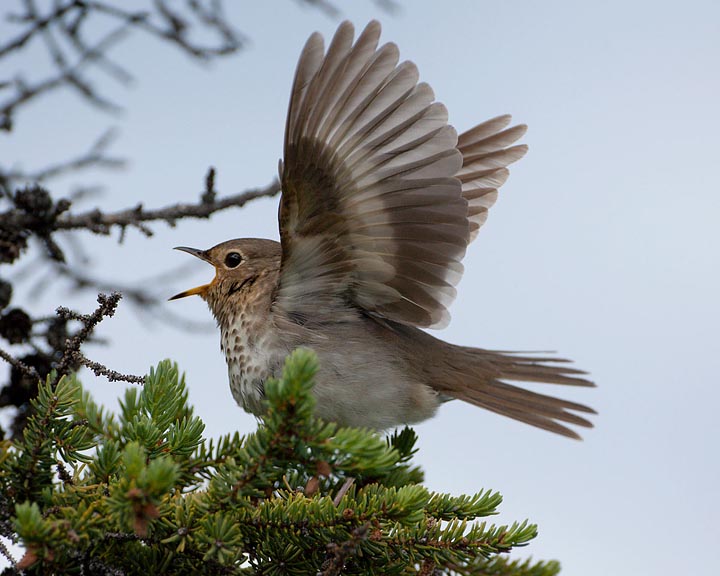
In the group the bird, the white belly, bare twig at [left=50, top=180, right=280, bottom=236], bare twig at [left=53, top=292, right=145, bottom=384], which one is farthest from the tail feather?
bare twig at [left=53, top=292, right=145, bottom=384]

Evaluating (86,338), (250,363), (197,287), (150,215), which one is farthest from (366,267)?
(86,338)

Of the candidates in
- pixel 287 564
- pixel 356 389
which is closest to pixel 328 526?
pixel 287 564

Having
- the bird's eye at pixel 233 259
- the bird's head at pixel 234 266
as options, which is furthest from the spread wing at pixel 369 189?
the bird's eye at pixel 233 259

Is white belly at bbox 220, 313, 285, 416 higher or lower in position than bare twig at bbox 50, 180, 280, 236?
lower

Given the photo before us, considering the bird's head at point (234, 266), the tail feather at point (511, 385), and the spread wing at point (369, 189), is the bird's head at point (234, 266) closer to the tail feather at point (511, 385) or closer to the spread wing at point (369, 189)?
the spread wing at point (369, 189)

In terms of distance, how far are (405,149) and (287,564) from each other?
150 cm

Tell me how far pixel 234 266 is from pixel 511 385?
54.0 inches

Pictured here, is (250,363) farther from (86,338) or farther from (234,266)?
(86,338)

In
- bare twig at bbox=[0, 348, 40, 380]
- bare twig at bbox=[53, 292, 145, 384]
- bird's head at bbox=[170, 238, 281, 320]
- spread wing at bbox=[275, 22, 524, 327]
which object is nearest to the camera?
bare twig at bbox=[53, 292, 145, 384]

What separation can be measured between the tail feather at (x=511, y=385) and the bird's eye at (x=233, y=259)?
1058 mm

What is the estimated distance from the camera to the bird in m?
2.97

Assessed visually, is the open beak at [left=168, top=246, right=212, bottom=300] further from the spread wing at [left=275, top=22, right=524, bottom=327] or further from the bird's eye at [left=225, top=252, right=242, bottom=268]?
the spread wing at [left=275, top=22, right=524, bottom=327]

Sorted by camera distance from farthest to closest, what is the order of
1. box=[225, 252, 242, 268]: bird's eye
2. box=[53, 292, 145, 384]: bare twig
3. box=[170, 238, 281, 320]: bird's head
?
box=[225, 252, 242, 268]: bird's eye, box=[170, 238, 281, 320]: bird's head, box=[53, 292, 145, 384]: bare twig

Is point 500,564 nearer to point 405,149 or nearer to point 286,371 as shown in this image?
point 286,371
